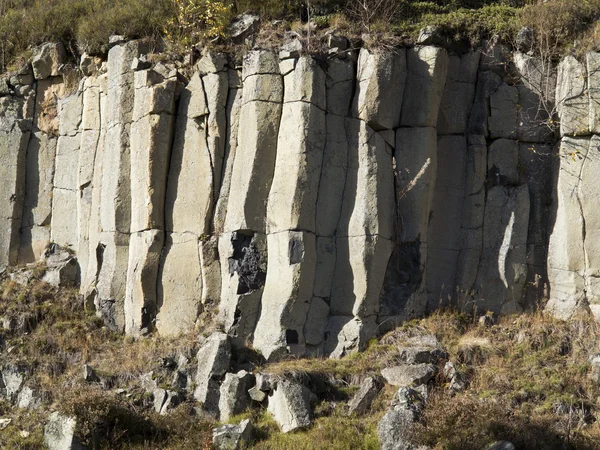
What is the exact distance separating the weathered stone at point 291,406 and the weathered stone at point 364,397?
1.87ft

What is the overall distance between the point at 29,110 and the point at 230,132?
4552 millimetres

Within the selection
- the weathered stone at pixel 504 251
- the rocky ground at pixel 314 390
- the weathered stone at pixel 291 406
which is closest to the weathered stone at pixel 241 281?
the rocky ground at pixel 314 390

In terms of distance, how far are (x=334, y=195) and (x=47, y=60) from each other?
6.65 metres

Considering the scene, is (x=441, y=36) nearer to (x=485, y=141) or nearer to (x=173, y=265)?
(x=485, y=141)

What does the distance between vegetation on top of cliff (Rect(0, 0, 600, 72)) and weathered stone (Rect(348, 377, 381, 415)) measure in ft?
18.7

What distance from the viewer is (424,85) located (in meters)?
15.4

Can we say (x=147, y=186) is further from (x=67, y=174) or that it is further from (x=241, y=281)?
(x=67, y=174)

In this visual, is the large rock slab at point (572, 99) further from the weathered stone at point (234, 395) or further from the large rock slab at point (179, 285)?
the weathered stone at point (234, 395)

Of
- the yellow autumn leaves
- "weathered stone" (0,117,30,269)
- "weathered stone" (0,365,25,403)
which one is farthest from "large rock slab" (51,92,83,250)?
"weathered stone" (0,365,25,403)

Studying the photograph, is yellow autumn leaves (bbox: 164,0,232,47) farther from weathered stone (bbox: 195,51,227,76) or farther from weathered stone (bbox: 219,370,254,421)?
weathered stone (bbox: 219,370,254,421)

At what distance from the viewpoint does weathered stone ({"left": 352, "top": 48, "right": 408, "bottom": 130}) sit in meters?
15.1

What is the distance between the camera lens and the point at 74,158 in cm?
1755

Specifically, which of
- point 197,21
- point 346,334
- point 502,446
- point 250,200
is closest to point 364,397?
point 346,334

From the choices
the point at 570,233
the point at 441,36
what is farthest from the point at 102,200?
the point at 570,233
